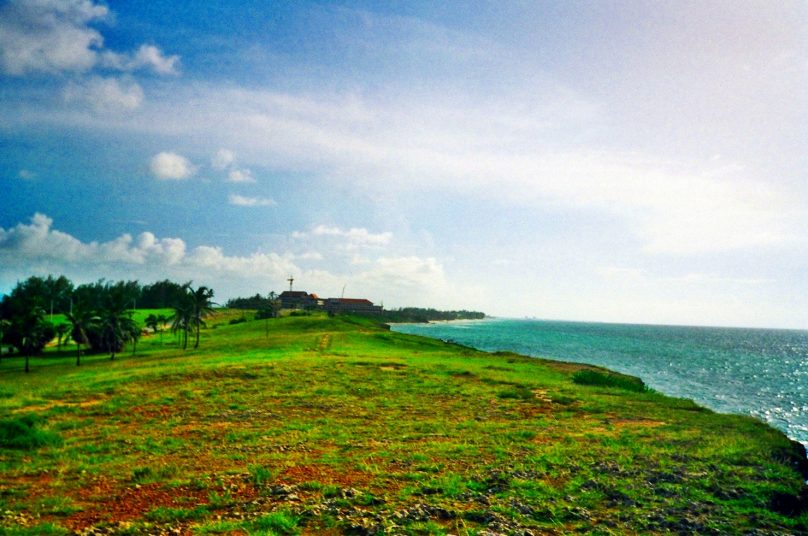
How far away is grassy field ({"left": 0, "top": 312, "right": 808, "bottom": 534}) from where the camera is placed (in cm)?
1348

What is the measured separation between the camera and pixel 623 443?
22688 millimetres

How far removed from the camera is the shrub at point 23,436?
21.2m

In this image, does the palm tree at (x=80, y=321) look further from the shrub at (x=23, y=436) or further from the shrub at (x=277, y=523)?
the shrub at (x=277, y=523)

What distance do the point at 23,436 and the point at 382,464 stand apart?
18010 mm

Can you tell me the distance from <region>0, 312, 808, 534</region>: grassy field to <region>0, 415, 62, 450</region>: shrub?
0.11 meters

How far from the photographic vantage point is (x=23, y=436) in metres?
21.9

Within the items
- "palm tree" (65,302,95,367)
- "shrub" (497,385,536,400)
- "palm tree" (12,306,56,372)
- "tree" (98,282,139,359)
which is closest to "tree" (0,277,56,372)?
"palm tree" (12,306,56,372)

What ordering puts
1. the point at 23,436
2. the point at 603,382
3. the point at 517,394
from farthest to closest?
the point at 603,382
the point at 517,394
the point at 23,436

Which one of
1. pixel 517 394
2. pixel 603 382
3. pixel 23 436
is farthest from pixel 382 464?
pixel 603 382

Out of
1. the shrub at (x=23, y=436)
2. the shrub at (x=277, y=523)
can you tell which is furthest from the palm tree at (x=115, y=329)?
the shrub at (x=277, y=523)

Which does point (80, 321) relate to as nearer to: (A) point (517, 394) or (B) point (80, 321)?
(B) point (80, 321)

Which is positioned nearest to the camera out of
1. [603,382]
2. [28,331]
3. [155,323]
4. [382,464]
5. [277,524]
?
[277,524]

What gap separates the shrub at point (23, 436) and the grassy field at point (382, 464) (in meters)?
0.11

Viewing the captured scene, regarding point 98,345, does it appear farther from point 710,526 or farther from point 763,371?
point 763,371
